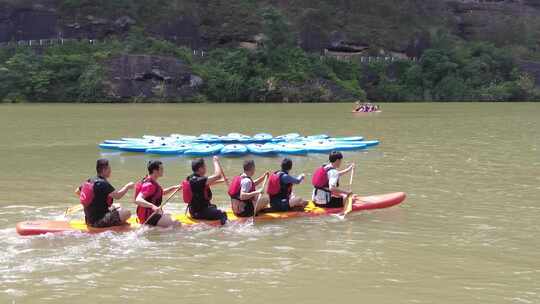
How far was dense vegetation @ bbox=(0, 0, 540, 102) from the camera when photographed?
56.8m

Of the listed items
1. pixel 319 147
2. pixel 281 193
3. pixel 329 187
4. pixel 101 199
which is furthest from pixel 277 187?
pixel 319 147

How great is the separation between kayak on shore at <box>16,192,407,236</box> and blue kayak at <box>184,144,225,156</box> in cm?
869

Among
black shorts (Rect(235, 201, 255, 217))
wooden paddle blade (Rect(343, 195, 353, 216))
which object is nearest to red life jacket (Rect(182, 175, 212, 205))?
black shorts (Rect(235, 201, 255, 217))

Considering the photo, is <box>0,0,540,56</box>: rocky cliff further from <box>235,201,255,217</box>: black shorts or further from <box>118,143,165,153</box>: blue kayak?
<box>235,201,255,217</box>: black shorts

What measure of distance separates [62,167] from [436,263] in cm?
1192

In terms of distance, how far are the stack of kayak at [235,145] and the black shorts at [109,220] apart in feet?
32.7

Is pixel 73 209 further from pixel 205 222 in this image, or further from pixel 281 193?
pixel 281 193

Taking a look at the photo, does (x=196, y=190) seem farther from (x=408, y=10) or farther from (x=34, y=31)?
(x=408, y=10)

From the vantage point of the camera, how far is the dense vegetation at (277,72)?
186ft

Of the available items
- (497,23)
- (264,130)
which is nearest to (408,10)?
(497,23)

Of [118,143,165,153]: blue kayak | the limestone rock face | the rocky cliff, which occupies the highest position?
the rocky cliff

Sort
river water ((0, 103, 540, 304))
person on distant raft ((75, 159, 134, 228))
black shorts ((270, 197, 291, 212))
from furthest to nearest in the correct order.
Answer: black shorts ((270, 197, 291, 212)) → person on distant raft ((75, 159, 134, 228)) → river water ((0, 103, 540, 304))

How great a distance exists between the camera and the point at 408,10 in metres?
78.9

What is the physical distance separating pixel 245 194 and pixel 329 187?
165 centimetres
